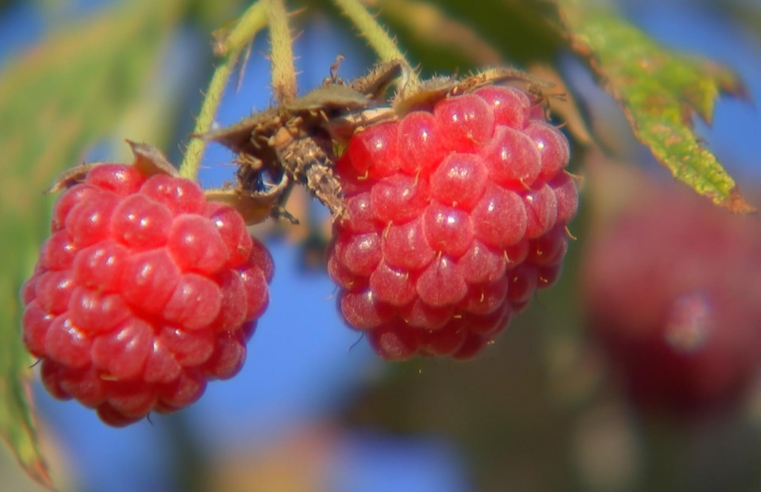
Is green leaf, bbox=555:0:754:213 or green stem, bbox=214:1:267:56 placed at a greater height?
green leaf, bbox=555:0:754:213

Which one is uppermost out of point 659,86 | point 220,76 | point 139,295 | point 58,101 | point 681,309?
point 659,86

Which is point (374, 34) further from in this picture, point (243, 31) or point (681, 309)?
point (681, 309)

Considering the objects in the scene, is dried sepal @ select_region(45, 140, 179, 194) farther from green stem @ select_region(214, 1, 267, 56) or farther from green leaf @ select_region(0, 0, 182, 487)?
green leaf @ select_region(0, 0, 182, 487)

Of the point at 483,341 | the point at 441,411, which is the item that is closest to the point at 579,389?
the point at 441,411

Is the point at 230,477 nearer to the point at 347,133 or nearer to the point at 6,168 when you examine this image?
the point at 6,168

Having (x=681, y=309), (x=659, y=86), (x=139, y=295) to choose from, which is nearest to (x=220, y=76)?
(x=139, y=295)

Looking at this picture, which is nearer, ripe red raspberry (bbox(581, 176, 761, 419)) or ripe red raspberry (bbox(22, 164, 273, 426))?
ripe red raspberry (bbox(22, 164, 273, 426))

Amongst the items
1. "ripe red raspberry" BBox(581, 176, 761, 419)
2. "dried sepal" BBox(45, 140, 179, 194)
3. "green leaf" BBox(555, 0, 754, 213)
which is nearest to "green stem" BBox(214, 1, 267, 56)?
"dried sepal" BBox(45, 140, 179, 194)

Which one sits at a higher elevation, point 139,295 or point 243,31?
point 243,31
